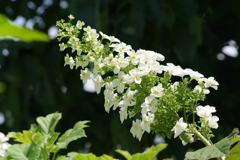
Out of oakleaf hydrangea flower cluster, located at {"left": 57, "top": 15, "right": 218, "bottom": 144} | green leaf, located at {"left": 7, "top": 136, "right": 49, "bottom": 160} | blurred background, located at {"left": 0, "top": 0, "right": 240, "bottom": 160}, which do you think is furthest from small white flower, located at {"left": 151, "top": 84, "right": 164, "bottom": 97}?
blurred background, located at {"left": 0, "top": 0, "right": 240, "bottom": 160}

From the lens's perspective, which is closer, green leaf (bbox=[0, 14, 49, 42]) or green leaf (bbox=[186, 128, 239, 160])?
green leaf (bbox=[0, 14, 49, 42])

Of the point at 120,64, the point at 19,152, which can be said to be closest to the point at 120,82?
the point at 120,64

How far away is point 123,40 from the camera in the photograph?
2.61 m

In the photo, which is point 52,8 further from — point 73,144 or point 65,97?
point 73,144

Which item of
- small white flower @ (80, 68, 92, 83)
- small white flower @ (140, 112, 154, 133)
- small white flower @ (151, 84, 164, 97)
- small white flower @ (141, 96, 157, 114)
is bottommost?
small white flower @ (140, 112, 154, 133)

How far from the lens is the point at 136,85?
73 centimetres

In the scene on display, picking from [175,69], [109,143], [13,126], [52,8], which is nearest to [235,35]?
[109,143]

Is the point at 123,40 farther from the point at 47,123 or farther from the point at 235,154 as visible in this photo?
the point at 235,154

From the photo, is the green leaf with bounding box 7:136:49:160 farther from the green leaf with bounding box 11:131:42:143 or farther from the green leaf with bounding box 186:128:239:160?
the green leaf with bounding box 186:128:239:160

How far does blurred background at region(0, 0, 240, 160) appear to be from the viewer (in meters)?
2.50

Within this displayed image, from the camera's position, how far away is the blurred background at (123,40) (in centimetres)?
250

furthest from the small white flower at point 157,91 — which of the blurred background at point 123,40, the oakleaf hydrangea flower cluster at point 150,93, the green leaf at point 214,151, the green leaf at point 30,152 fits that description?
the blurred background at point 123,40

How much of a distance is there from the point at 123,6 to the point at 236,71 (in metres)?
1.01

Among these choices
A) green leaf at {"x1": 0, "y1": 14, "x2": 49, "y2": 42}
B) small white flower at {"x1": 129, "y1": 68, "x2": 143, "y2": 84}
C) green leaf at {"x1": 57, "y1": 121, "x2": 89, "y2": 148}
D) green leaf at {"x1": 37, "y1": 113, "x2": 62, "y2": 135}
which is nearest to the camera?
green leaf at {"x1": 0, "y1": 14, "x2": 49, "y2": 42}
